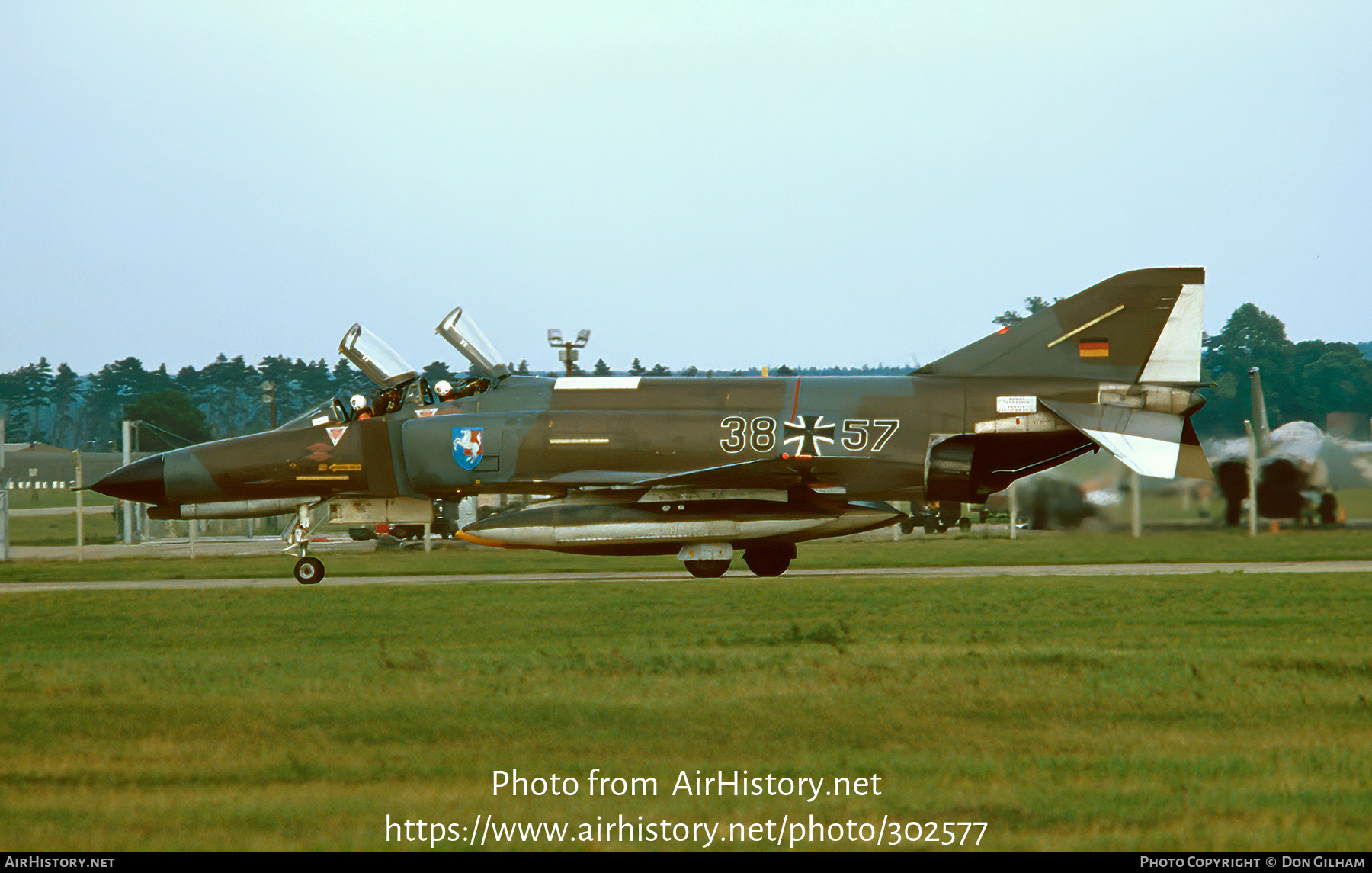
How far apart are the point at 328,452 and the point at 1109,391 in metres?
12.1

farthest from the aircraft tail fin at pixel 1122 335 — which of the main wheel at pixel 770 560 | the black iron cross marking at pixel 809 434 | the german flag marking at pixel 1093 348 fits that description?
the main wheel at pixel 770 560

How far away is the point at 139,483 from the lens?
1959cm

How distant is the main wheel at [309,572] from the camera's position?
18.9m

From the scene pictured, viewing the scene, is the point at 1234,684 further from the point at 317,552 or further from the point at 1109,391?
the point at 317,552

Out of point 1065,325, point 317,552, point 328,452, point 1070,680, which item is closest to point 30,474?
point 317,552


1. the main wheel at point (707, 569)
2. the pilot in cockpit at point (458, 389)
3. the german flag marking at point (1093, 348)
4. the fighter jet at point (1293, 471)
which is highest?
the german flag marking at point (1093, 348)

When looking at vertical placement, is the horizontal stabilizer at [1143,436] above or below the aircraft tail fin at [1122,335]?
below

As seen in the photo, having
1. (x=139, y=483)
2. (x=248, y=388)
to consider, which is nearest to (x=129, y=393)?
(x=248, y=388)

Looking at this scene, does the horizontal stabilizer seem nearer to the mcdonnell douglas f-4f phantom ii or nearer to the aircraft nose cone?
the mcdonnell douglas f-4f phantom ii

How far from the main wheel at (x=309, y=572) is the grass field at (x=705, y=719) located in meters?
5.10

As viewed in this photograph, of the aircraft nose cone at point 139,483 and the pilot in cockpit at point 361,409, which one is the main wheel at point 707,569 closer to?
the pilot in cockpit at point 361,409

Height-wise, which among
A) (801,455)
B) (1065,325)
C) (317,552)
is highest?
(1065,325)

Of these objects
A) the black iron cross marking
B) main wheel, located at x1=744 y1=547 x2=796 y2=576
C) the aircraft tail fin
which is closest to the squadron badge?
main wheel, located at x1=744 y1=547 x2=796 y2=576

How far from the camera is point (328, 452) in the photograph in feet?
63.8
